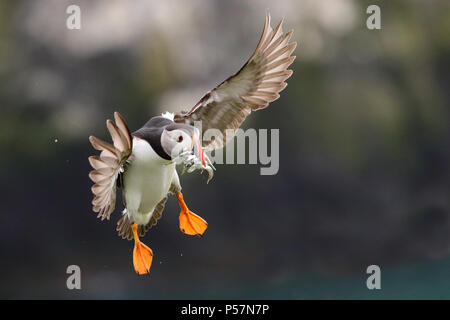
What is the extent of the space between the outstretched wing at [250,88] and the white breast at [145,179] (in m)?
0.30

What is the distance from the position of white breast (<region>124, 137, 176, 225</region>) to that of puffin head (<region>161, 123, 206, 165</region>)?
0.07m

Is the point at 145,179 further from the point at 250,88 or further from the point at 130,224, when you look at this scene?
the point at 250,88

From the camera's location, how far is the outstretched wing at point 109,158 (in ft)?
6.44

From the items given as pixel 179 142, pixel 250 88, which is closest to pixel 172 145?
pixel 179 142

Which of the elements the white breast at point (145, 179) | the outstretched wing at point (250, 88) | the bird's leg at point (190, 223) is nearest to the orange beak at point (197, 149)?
the white breast at point (145, 179)

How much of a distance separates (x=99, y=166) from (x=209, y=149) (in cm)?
78

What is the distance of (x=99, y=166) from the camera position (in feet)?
6.53

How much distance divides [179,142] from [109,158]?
28 cm

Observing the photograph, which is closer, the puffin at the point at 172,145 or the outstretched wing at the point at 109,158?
the outstretched wing at the point at 109,158

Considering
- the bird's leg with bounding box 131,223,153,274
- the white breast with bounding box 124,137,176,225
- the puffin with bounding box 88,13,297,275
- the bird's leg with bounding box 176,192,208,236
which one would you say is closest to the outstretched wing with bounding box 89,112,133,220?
the puffin with bounding box 88,13,297,275

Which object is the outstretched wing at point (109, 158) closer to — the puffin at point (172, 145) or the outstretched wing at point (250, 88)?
the puffin at point (172, 145)

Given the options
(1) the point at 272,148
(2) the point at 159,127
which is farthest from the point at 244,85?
(1) the point at 272,148

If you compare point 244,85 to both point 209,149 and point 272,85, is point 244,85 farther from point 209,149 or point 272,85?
point 209,149

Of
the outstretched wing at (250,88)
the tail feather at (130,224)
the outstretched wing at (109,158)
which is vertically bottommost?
the tail feather at (130,224)
